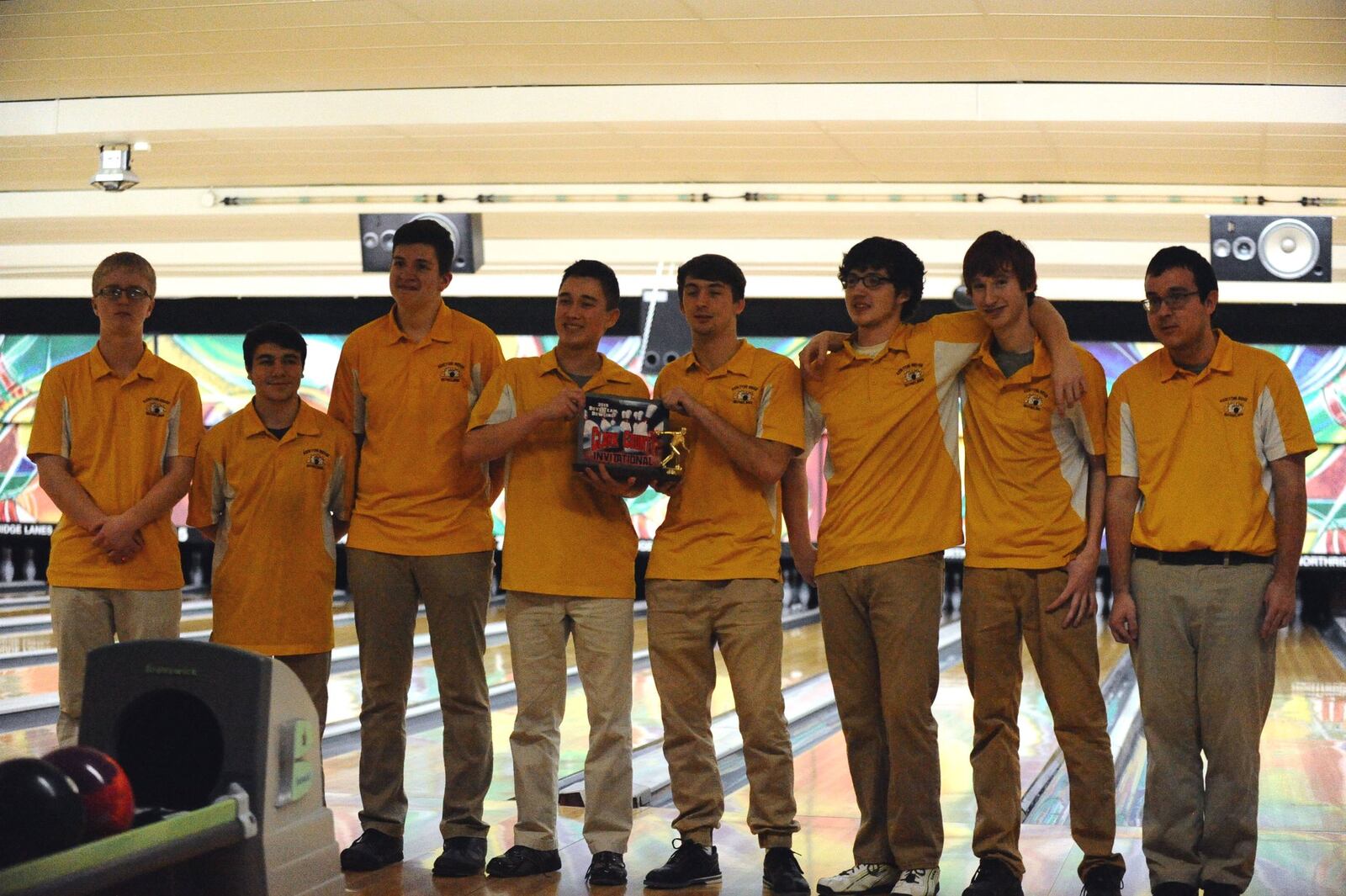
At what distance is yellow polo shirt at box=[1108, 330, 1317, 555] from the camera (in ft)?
9.22

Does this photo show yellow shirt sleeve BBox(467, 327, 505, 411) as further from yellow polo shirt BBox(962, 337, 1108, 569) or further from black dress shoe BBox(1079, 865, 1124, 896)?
black dress shoe BBox(1079, 865, 1124, 896)

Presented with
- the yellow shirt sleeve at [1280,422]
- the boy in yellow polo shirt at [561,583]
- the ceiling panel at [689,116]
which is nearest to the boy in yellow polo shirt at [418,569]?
the boy in yellow polo shirt at [561,583]

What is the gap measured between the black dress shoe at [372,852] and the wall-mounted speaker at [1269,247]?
5386mm

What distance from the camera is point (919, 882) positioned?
2842 mm

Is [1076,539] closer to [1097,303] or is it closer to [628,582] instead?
[628,582]

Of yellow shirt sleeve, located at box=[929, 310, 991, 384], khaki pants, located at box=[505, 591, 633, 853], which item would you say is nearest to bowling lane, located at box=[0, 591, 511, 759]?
khaki pants, located at box=[505, 591, 633, 853]

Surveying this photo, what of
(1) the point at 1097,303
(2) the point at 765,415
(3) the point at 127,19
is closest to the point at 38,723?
(3) the point at 127,19

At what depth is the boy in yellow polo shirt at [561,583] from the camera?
3.06 m

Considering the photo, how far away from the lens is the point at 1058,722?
289 centimetres

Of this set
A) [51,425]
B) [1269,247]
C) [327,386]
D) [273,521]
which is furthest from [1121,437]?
[327,386]

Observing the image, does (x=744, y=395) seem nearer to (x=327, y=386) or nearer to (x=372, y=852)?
(x=372, y=852)

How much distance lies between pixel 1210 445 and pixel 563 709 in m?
1.49

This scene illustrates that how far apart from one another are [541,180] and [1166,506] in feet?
18.2

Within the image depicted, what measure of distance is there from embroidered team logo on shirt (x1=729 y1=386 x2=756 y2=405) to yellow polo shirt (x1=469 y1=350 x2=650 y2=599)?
203 millimetres
